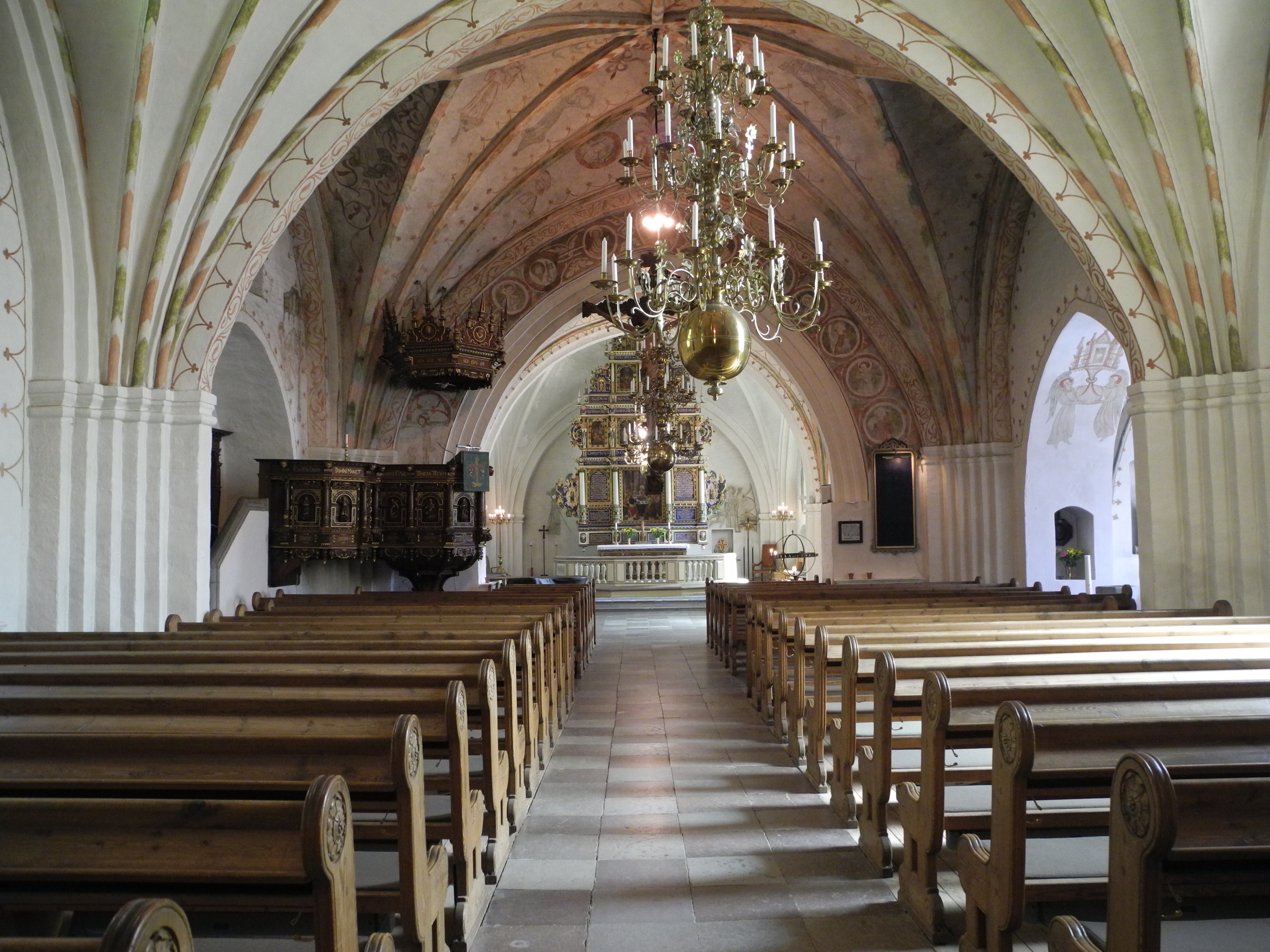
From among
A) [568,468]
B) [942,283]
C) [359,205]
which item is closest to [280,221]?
[359,205]

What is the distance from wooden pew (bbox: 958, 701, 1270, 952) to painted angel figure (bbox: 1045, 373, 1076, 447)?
9549 mm

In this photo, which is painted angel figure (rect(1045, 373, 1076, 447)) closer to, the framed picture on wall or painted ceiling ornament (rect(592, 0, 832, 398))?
the framed picture on wall

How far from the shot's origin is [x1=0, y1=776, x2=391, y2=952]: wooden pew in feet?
6.00

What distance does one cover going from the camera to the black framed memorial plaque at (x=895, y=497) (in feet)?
44.7

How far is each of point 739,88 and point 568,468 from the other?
2012 centimetres

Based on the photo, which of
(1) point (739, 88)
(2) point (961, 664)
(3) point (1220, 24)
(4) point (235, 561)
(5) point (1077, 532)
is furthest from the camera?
(5) point (1077, 532)

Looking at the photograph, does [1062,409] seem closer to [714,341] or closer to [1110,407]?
[1110,407]

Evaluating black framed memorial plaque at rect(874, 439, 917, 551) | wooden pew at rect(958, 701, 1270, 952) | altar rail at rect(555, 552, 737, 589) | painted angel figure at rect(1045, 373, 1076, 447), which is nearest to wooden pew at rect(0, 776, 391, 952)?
wooden pew at rect(958, 701, 1270, 952)

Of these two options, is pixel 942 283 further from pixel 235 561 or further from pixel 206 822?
pixel 206 822

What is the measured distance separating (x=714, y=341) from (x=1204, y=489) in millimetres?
4210

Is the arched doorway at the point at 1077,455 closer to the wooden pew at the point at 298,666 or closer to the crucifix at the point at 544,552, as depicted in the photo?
the wooden pew at the point at 298,666

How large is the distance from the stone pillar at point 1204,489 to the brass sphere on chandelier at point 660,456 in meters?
8.96

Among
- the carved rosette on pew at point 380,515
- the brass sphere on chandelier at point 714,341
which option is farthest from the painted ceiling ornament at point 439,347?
the brass sphere on chandelier at point 714,341

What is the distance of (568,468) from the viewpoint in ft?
88.1
